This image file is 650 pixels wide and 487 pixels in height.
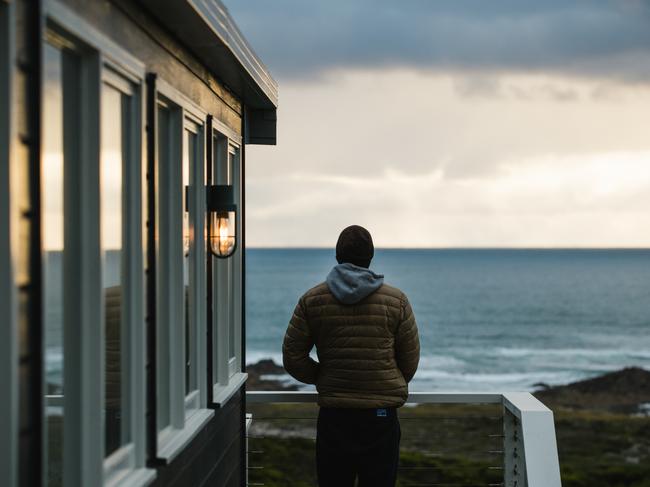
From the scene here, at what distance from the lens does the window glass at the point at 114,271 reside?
2.62m

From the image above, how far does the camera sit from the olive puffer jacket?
3941 mm

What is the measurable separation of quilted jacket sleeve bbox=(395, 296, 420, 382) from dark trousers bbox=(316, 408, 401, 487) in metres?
0.20

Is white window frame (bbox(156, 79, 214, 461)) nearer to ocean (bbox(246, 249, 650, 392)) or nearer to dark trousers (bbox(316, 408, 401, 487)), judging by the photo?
dark trousers (bbox(316, 408, 401, 487))

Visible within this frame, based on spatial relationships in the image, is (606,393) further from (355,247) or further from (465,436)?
(355,247)

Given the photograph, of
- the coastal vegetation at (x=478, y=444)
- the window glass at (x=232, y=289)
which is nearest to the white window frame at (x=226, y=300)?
the window glass at (x=232, y=289)

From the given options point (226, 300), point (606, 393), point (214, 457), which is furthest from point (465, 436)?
point (214, 457)

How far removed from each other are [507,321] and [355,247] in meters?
47.6

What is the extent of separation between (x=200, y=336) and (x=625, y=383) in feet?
98.4

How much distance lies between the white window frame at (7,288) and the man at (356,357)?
2.15 m

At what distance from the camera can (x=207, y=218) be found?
13.3 ft

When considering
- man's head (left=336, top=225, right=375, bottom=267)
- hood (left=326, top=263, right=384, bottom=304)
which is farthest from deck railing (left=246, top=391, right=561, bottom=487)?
man's head (left=336, top=225, right=375, bottom=267)

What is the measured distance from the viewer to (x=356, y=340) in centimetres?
394

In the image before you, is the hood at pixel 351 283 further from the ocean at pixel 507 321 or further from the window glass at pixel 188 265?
the ocean at pixel 507 321

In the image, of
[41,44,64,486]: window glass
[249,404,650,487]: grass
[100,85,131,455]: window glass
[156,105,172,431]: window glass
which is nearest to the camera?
[41,44,64,486]: window glass
